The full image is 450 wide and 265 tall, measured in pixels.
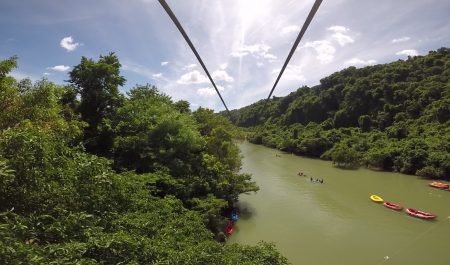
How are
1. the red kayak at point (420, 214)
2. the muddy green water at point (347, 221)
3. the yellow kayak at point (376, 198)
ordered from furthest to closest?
the yellow kayak at point (376, 198) < the red kayak at point (420, 214) < the muddy green water at point (347, 221)

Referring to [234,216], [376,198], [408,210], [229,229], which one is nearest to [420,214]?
[408,210]

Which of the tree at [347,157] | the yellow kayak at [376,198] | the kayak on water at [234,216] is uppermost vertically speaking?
the tree at [347,157]

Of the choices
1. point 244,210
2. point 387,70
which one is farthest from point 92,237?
point 387,70

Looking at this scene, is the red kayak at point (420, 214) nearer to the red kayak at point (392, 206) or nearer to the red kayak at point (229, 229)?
the red kayak at point (392, 206)

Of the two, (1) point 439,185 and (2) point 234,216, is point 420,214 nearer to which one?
(1) point 439,185

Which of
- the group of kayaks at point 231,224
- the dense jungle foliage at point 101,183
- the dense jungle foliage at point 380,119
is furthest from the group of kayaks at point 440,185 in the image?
the dense jungle foliage at point 101,183
